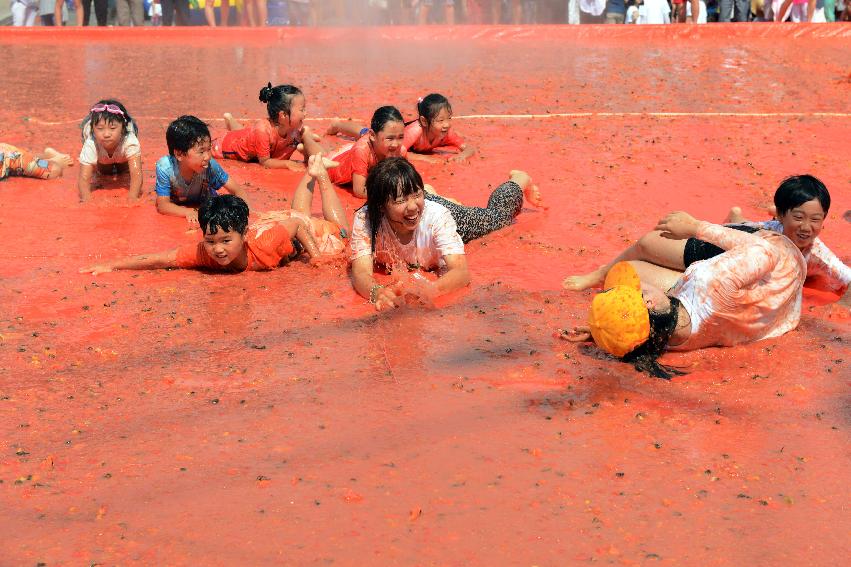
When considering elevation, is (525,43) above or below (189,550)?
above

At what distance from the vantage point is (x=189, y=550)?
3.29m

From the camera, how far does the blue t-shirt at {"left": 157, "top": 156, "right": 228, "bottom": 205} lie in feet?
23.7

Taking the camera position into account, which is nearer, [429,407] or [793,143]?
[429,407]

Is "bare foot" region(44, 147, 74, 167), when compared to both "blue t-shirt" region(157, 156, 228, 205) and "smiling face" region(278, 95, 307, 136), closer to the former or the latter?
"blue t-shirt" region(157, 156, 228, 205)

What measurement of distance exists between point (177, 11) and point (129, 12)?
28.9 inches

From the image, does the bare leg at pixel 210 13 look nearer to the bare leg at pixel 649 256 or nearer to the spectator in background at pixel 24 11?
the spectator in background at pixel 24 11

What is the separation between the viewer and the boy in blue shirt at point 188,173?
22.9 feet

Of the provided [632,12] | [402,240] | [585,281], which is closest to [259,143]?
[402,240]

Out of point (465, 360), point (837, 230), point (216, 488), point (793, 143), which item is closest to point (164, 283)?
point (465, 360)

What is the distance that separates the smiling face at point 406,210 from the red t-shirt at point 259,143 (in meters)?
2.72

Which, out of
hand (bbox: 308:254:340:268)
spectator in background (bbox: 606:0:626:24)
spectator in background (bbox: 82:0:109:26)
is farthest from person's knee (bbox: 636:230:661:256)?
spectator in background (bbox: 82:0:109:26)

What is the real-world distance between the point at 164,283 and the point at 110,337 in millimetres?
882

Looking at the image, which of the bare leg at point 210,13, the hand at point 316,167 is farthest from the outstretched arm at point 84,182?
the bare leg at point 210,13

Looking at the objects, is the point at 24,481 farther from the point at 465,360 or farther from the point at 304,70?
the point at 304,70
